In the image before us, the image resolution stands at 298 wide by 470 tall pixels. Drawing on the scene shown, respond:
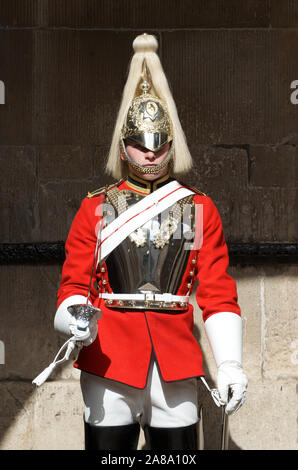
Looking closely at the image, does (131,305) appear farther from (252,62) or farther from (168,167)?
(252,62)

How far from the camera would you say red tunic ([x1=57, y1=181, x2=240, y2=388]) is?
2910mm

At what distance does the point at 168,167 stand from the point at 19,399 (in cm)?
175

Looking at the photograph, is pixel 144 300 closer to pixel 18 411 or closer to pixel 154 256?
pixel 154 256

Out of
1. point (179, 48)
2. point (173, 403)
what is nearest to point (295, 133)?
point (179, 48)

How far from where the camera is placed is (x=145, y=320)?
2.96m

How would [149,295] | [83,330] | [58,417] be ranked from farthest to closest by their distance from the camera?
[58,417]
[149,295]
[83,330]

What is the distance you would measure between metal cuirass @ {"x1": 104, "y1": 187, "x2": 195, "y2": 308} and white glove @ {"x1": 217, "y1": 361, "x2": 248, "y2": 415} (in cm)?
40

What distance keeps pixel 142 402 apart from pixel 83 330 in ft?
1.41

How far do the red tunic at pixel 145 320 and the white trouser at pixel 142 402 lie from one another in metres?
0.06

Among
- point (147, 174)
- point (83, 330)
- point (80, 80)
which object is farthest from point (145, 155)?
point (80, 80)

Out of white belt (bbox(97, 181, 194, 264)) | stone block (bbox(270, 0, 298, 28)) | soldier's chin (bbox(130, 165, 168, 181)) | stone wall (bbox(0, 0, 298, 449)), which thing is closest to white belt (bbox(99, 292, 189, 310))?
white belt (bbox(97, 181, 194, 264))

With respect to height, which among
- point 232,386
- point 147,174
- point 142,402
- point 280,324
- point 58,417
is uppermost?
point 147,174

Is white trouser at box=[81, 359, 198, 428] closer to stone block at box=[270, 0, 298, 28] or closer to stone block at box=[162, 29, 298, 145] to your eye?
stone block at box=[162, 29, 298, 145]
